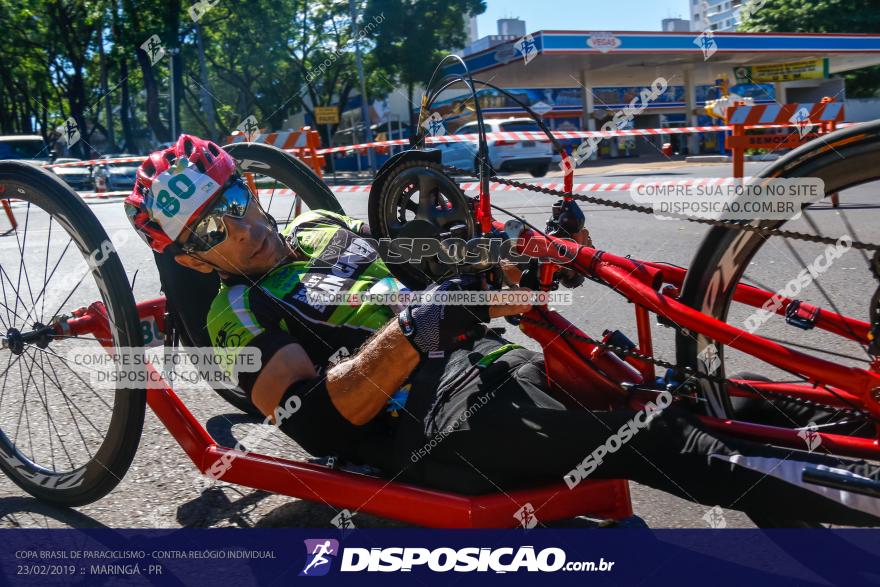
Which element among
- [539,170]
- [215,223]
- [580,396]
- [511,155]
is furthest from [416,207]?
[511,155]

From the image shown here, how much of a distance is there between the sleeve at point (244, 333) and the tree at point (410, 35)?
3252 centimetres

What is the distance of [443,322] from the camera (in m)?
1.97

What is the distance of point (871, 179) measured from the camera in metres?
2.01

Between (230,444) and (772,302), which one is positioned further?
(230,444)

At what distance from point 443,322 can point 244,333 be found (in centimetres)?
74

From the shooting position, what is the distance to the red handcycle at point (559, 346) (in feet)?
6.61

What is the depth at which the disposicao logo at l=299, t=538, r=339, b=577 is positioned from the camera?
81.5 inches

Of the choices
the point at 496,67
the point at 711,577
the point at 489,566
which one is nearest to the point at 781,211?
the point at 711,577

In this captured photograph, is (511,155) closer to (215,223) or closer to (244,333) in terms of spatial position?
(215,223)

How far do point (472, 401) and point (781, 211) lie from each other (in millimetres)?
1031

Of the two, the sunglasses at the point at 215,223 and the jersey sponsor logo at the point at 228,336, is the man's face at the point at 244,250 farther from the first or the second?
the jersey sponsor logo at the point at 228,336

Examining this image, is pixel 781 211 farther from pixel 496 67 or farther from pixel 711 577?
pixel 496 67

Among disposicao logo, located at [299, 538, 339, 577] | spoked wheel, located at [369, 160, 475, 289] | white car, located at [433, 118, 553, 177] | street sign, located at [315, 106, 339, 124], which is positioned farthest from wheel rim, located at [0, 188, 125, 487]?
street sign, located at [315, 106, 339, 124]

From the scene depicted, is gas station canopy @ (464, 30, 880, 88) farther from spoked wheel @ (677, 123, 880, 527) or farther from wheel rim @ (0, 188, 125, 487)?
spoked wheel @ (677, 123, 880, 527)
